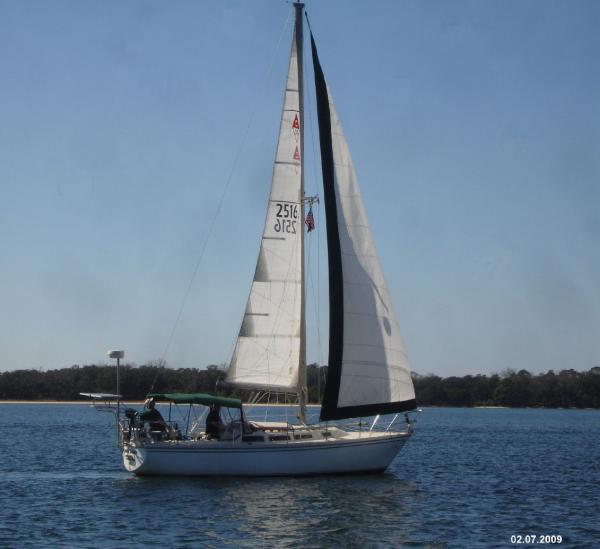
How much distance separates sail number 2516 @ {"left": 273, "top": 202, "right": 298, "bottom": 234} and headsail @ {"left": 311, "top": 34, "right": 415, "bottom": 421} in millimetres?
1278

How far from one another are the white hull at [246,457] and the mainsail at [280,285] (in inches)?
105

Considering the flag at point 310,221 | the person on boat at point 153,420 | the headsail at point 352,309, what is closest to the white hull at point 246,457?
the person on boat at point 153,420

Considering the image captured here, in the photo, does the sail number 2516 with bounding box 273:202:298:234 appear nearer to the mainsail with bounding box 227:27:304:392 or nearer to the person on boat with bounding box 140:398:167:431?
the mainsail with bounding box 227:27:304:392

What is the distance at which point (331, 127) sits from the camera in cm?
3500

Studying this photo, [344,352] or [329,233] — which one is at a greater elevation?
[329,233]

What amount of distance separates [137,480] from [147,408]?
2535mm

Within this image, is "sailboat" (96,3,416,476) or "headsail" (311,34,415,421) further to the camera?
"headsail" (311,34,415,421)

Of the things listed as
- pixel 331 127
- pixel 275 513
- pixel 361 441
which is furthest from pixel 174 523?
pixel 331 127

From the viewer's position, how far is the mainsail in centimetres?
3412

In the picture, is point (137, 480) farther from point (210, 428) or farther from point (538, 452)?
point (538, 452)
